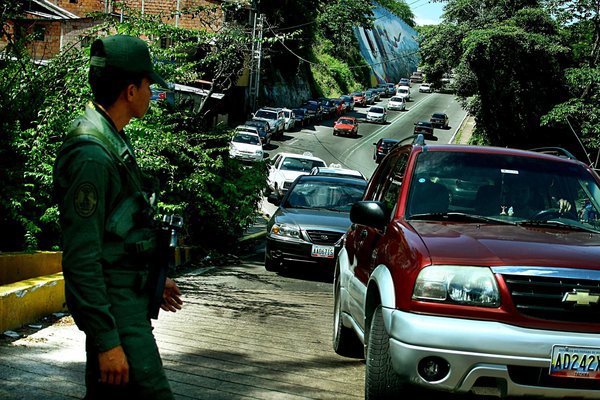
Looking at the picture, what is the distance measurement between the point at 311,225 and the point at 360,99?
242ft

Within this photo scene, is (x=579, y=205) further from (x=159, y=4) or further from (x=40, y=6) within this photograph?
(x=159, y=4)

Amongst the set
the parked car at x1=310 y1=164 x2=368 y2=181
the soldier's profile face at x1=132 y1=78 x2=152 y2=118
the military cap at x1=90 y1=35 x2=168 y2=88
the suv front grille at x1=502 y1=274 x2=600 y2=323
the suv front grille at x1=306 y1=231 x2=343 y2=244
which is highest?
the military cap at x1=90 y1=35 x2=168 y2=88

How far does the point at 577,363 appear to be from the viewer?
433 centimetres

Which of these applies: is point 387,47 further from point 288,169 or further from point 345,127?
point 288,169

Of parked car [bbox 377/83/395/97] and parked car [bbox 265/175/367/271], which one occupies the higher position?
parked car [bbox 377/83/395/97]

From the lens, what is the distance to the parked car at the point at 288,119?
57.5 metres

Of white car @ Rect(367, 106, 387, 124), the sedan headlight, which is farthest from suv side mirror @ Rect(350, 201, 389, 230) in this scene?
white car @ Rect(367, 106, 387, 124)

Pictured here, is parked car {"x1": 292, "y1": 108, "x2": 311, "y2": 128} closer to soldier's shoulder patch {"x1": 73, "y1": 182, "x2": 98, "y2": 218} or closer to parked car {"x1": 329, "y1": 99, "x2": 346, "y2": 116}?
parked car {"x1": 329, "y1": 99, "x2": 346, "y2": 116}

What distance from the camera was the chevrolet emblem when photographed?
4430 mm

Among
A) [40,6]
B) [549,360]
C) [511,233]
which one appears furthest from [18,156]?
[40,6]

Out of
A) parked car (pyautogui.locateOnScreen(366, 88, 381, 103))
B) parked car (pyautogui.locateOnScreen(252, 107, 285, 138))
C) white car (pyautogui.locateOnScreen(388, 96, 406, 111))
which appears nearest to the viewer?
parked car (pyautogui.locateOnScreen(252, 107, 285, 138))

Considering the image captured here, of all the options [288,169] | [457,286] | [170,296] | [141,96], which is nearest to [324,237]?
[457,286]

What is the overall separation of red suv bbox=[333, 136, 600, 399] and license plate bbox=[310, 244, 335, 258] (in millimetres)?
6324

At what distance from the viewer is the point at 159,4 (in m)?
51.9
